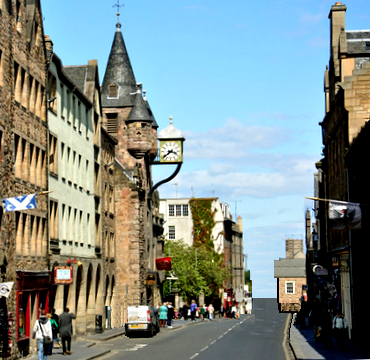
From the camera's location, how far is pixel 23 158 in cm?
3597

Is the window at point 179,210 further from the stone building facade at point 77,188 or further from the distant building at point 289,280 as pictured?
the stone building facade at point 77,188

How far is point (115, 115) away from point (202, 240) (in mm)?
46086

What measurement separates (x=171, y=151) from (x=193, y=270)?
37.6 metres

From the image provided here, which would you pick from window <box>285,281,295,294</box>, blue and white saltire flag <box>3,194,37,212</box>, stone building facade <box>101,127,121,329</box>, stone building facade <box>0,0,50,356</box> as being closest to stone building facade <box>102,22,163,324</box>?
stone building facade <box>101,127,121,329</box>

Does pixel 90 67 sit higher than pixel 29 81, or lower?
higher

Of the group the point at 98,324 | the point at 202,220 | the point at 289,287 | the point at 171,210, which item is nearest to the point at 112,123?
the point at 98,324

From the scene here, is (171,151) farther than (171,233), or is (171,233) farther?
(171,233)

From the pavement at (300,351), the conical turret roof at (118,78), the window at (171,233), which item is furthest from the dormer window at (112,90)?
the window at (171,233)

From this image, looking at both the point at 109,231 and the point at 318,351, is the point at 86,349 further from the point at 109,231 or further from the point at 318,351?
the point at 109,231

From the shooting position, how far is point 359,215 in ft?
96.0

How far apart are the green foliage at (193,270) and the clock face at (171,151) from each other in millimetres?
35851

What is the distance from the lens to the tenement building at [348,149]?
3684cm

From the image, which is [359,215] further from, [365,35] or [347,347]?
[365,35]

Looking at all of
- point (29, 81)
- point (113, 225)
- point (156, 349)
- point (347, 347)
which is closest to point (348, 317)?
point (347, 347)
